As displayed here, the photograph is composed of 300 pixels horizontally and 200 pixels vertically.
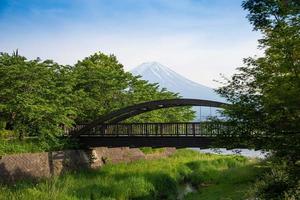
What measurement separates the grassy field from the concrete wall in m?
0.97

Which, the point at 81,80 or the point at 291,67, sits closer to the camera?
the point at 291,67

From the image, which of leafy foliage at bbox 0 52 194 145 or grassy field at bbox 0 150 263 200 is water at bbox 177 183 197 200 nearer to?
grassy field at bbox 0 150 263 200

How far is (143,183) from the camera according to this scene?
2659 cm

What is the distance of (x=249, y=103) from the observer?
13.2 m

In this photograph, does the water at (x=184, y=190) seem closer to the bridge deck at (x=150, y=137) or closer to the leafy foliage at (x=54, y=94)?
the bridge deck at (x=150, y=137)

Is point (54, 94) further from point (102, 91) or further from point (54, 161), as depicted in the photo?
point (102, 91)

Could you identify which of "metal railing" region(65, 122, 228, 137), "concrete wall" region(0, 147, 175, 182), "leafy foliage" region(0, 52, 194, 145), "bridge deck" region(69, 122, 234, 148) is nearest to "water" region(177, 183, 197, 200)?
"bridge deck" region(69, 122, 234, 148)

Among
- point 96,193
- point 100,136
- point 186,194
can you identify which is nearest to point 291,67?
point 96,193

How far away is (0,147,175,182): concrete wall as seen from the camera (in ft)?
81.3

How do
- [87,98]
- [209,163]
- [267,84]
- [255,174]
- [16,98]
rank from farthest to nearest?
[209,163] < [87,98] < [255,174] < [16,98] < [267,84]

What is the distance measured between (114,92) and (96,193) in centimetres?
1807

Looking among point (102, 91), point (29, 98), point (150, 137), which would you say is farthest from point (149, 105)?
point (29, 98)

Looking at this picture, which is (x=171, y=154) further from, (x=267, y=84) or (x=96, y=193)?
(x=267, y=84)

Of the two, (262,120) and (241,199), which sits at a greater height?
(262,120)
